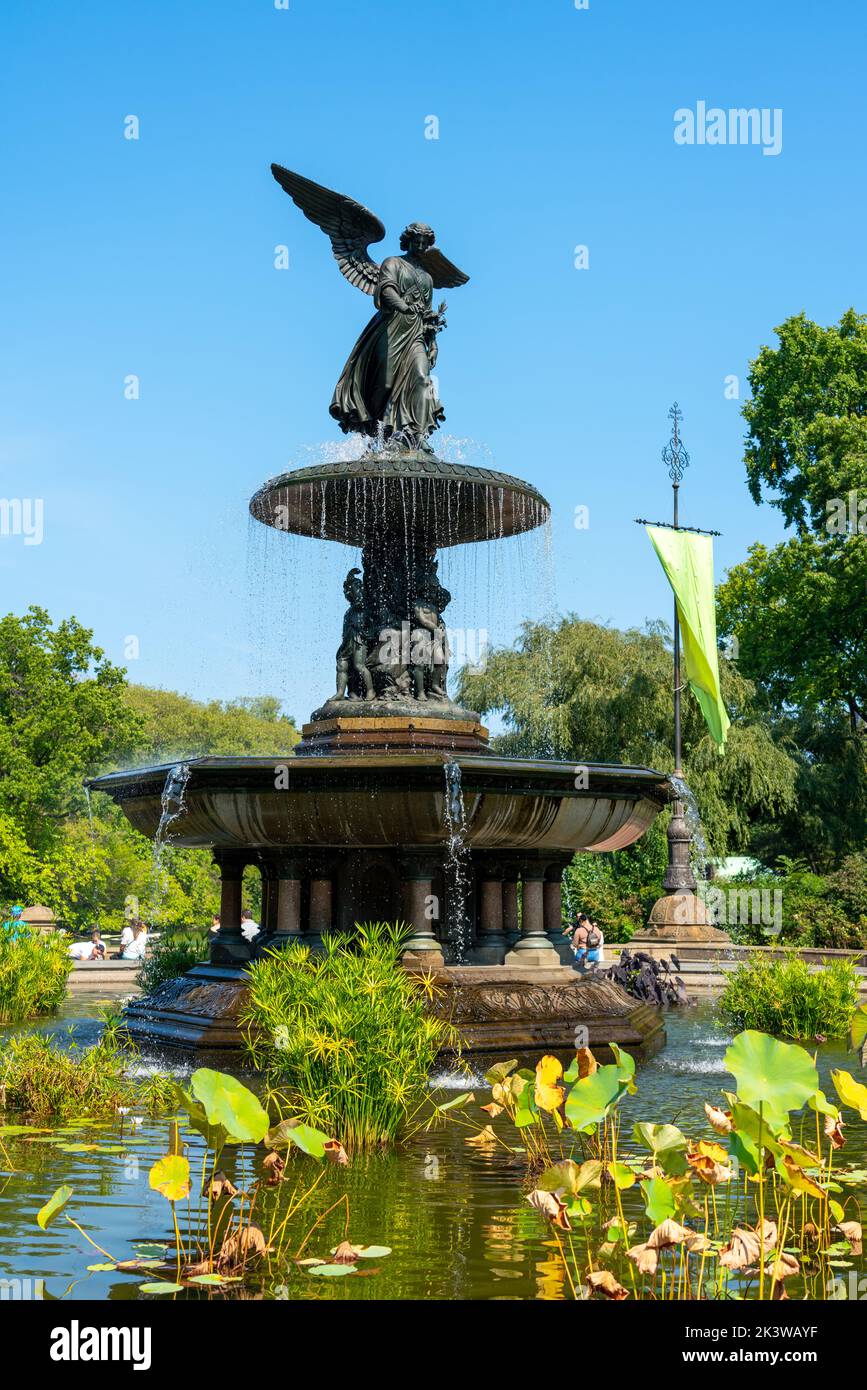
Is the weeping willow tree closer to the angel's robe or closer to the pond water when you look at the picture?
the angel's robe

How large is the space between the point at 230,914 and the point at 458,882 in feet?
6.96

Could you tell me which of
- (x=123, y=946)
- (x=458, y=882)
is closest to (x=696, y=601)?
(x=458, y=882)

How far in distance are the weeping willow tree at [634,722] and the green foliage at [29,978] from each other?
65.5ft

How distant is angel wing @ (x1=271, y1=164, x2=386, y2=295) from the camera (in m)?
13.8

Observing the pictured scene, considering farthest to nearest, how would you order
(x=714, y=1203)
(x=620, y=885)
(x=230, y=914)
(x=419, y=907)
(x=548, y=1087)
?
(x=620, y=885), (x=230, y=914), (x=419, y=907), (x=548, y=1087), (x=714, y=1203)

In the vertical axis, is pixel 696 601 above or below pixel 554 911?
above

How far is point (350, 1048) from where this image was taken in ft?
24.3

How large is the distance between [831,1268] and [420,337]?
34.3ft

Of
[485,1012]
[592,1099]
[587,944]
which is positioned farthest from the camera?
[587,944]

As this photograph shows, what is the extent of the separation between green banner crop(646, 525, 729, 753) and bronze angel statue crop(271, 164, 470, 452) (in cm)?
584

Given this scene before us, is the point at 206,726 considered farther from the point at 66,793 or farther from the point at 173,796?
the point at 173,796

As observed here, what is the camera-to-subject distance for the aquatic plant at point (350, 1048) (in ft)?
24.1

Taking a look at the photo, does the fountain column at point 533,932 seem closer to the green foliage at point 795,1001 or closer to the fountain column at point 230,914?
the green foliage at point 795,1001
